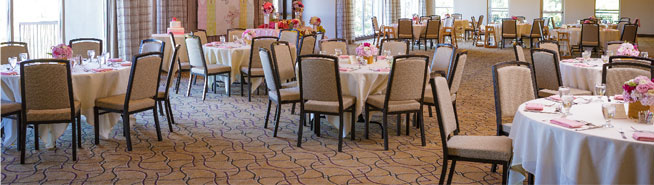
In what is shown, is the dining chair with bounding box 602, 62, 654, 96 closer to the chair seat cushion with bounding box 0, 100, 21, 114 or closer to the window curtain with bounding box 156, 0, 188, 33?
the chair seat cushion with bounding box 0, 100, 21, 114

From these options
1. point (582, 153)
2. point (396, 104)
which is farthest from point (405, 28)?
point (582, 153)

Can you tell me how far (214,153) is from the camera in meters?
5.61

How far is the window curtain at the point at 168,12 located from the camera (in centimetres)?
1118

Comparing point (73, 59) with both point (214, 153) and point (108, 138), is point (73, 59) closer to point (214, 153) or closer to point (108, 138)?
point (108, 138)

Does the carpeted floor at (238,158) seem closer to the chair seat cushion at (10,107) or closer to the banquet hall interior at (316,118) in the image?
the banquet hall interior at (316,118)

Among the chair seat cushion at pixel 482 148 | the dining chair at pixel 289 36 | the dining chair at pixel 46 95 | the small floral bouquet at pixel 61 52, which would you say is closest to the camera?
the chair seat cushion at pixel 482 148

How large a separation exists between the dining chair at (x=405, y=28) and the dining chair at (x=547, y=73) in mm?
9427

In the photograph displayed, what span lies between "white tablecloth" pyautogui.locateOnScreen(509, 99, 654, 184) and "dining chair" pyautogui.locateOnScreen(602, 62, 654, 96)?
1857 millimetres

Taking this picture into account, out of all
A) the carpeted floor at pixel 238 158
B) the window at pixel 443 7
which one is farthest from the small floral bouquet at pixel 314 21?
the window at pixel 443 7

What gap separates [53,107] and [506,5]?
1940cm

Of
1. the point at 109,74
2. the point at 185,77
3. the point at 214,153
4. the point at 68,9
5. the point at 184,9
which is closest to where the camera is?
the point at 214,153

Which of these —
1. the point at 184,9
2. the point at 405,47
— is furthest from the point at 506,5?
the point at 405,47

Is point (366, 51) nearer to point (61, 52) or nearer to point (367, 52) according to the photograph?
point (367, 52)

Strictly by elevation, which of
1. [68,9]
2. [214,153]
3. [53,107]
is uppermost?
[68,9]
